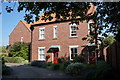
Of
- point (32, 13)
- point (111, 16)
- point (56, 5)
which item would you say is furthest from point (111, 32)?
point (32, 13)

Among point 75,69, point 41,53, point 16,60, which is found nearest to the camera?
point 75,69

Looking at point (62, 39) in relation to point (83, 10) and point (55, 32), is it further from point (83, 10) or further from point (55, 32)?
point (83, 10)

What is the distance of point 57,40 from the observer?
20859mm

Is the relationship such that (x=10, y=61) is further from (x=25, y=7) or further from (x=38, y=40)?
(x=25, y=7)

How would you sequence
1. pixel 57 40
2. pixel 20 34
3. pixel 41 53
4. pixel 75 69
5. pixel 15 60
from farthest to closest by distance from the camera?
pixel 20 34, pixel 15 60, pixel 41 53, pixel 57 40, pixel 75 69

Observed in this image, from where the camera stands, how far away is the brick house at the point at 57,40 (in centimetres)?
1911

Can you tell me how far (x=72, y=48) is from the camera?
64.4 feet

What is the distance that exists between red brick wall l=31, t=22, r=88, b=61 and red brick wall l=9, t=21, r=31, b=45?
534cm

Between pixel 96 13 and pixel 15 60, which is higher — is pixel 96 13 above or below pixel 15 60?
above

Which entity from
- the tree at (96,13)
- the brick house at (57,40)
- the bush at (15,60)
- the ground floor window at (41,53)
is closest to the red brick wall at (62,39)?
the brick house at (57,40)

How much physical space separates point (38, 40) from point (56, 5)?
56.7ft

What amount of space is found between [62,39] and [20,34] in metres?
12.8

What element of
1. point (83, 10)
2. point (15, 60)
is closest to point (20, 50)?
point (15, 60)

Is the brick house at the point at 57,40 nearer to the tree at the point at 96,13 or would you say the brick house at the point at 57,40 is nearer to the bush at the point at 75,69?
the bush at the point at 75,69
